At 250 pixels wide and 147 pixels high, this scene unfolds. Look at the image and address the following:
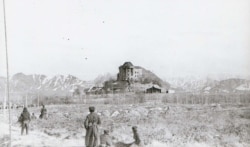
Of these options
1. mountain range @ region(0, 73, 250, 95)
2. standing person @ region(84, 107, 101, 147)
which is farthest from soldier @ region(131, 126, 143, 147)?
mountain range @ region(0, 73, 250, 95)

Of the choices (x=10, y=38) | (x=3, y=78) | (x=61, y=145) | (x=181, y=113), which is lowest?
(x=61, y=145)

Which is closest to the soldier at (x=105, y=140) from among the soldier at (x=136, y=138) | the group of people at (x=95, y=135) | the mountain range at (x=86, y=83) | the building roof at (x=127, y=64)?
the group of people at (x=95, y=135)

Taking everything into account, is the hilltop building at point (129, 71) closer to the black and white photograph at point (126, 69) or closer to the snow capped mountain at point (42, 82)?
the black and white photograph at point (126, 69)

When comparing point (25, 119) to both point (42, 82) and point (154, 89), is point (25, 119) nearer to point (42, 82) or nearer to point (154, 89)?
point (42, 82)

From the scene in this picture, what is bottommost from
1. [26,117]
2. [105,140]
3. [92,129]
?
[105,140]

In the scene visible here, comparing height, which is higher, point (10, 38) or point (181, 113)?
point (10, 38)

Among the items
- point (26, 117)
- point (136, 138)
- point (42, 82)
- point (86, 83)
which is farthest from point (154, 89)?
point (26, 117)

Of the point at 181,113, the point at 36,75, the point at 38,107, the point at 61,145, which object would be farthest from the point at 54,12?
the point at 181,113

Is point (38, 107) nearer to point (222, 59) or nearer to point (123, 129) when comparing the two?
point (123, 129)
